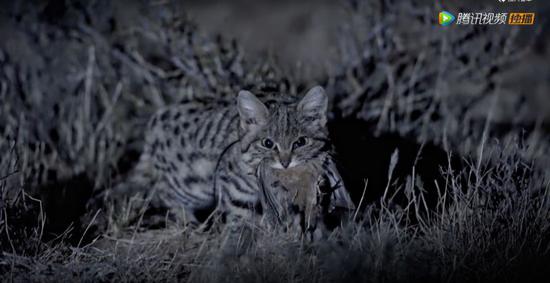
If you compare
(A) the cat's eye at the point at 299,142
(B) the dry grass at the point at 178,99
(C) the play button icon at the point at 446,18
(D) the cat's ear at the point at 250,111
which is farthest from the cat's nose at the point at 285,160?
(C) the play button icon at the point at 446,18

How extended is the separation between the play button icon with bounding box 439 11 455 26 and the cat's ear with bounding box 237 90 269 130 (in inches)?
103

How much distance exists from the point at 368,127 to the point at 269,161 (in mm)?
1989

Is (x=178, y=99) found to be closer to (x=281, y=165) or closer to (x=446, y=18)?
(x=281, y=165)

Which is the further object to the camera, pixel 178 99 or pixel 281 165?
pixel 178 99

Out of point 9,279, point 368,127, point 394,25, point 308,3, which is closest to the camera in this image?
point 9,279

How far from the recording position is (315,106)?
423 cm

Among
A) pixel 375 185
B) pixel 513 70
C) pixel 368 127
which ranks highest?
pixel 513 70

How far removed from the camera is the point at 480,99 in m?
6.61

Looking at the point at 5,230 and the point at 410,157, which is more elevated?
the point at 410,157

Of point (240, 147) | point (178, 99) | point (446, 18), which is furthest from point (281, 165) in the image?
point (446, 18)

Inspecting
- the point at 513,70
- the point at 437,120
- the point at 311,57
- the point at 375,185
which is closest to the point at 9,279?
the point at 375,185

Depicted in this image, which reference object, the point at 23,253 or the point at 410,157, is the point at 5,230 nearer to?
the point at 23,253

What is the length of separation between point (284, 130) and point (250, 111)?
0.30m

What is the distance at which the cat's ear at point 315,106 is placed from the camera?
13.7 feet
